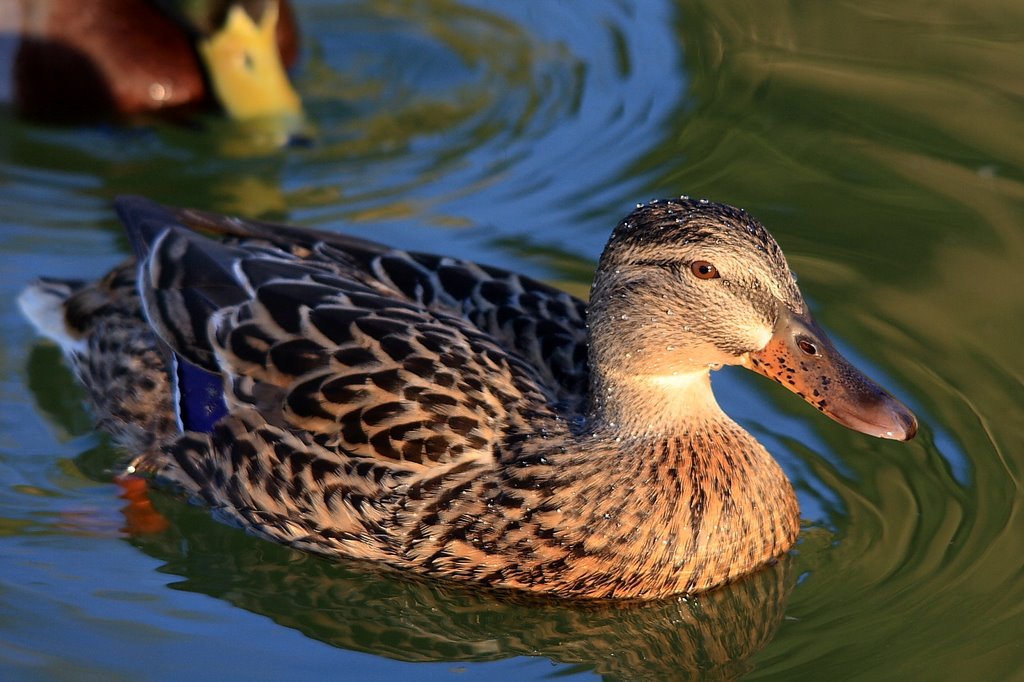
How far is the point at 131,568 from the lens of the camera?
231 inches

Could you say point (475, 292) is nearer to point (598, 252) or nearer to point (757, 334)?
point (757, 334)

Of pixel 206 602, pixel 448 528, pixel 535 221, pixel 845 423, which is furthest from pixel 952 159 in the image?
pixel 206 602

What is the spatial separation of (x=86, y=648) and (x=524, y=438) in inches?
62.8

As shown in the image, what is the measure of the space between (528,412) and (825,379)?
3.35ft

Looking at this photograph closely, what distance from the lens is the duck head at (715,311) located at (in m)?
5.27

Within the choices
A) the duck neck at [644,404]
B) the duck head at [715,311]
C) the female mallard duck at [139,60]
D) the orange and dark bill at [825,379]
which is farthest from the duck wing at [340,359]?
the female mallard duck at [139,60]

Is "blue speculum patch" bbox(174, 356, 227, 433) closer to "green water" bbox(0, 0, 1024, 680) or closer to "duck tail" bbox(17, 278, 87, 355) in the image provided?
"green water" bbox(0, 0, 1024, 680)

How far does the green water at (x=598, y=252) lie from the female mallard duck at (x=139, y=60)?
0.18m

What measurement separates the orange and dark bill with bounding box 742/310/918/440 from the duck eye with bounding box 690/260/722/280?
0.85 ft

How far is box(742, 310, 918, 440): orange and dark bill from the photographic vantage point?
5.30 meters

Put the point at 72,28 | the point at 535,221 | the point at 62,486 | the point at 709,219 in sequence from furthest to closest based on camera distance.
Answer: the point at 72,28
the point at 535,221
the point at 62,486
the point at 709,219

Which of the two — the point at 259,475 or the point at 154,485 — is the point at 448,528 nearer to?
the point at 259,475

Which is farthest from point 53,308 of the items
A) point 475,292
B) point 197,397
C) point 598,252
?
point 598,252

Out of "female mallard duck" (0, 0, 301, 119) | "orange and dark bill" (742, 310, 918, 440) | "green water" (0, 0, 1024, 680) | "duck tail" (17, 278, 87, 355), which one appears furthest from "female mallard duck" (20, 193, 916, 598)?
"female mallard duck" (0, 0, 301, 119)
